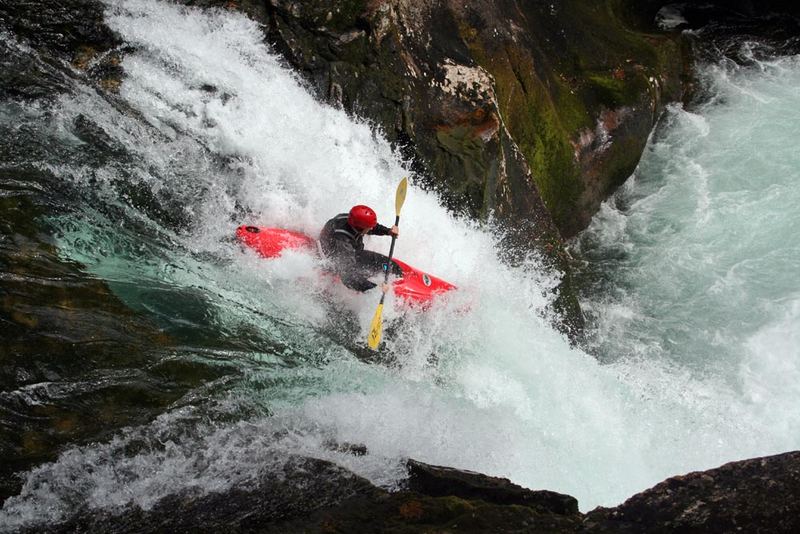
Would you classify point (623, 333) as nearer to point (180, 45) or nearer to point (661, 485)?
point (661, 485)

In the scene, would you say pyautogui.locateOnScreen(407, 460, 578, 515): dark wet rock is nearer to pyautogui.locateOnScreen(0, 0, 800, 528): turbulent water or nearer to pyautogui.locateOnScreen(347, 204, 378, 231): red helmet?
pyautogui.locateOnScreen(0, 0, 800, 528): turbulent water

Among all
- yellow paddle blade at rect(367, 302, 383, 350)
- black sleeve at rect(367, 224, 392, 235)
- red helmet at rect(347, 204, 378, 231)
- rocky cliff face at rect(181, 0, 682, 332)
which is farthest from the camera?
rocky cliff face at rect(181, 0, 682, 332)

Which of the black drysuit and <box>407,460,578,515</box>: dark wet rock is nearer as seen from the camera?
<box>407,460,578,515</box>: dark wet rock

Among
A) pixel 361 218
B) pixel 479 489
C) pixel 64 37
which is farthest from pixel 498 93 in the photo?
pixel 479 489

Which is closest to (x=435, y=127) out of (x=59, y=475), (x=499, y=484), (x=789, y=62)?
(x=499, y=484)

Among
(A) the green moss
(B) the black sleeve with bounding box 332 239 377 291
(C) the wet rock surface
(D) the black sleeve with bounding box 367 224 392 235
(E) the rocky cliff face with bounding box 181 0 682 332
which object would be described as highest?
(E) the rocky cliff face with bounding box 181 0 682 332

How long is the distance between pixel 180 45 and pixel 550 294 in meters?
4.52

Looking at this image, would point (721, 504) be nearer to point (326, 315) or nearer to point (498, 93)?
point (326, 315)

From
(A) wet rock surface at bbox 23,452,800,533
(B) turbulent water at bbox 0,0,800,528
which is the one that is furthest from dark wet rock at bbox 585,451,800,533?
(B) turbulent water at bbox 0,0,800,528

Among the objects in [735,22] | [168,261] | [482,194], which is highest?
[735,22]

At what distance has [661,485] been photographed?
14.4ft

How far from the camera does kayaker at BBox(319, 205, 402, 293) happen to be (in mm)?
6387

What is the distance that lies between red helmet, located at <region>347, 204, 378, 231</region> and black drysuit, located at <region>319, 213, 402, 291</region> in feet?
0.30

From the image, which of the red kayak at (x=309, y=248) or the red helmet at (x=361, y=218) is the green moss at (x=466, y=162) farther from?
the red helmet at (x=361, y=218)
